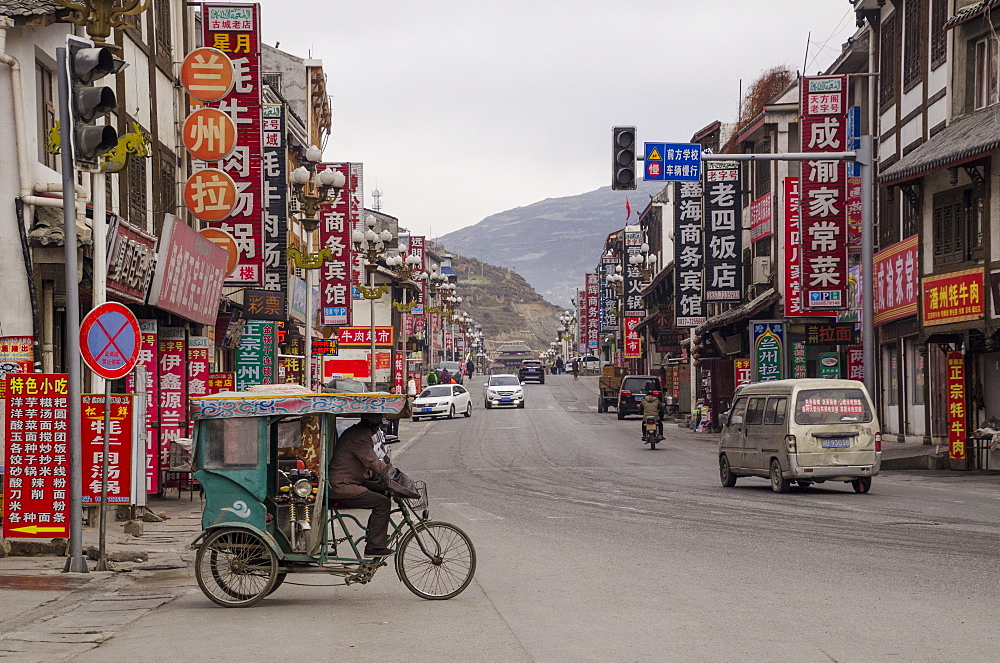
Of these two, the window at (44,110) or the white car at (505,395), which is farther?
the white car at (505,395)

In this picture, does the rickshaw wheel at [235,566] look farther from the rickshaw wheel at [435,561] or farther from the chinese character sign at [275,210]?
the chinese character sign at [275,210]

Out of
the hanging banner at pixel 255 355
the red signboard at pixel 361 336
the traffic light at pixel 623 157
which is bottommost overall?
the hanging banner at pixel 255 355

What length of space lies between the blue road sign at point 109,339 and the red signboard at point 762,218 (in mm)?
34586

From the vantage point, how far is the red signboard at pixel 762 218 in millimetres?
45469

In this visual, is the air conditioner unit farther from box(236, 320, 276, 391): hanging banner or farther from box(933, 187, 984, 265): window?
box(236, 320, 276, 391): hanging banner

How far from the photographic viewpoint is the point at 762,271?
4575cm

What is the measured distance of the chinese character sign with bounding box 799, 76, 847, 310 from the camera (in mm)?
31891

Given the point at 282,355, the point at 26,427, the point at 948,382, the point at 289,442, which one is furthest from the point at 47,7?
the point at 282,355

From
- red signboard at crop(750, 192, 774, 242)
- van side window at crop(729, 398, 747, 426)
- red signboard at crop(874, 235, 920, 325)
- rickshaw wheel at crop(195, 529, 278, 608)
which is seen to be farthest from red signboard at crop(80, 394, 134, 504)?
red signboard at crop(750, 192, 774, 242)

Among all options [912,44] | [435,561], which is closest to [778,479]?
[435,561]

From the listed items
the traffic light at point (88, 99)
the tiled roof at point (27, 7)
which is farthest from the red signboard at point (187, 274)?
the traffic light at point (88, 99)

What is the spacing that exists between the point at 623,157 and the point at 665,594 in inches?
495

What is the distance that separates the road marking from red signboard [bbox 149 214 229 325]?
590 centimetres

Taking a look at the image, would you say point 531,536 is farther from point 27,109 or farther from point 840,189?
point 840,189
